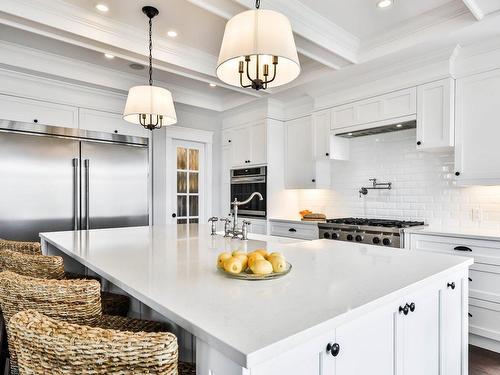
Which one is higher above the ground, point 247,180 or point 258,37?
point 258,37

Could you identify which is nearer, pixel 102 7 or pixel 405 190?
pixel 102 7

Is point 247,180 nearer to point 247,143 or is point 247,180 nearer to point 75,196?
point 247,143

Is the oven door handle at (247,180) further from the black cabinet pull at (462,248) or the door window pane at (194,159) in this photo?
the black cabinet pull at (462,248)

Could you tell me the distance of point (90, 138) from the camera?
388cm

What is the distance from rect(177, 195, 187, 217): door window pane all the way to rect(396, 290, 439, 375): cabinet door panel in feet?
12.9

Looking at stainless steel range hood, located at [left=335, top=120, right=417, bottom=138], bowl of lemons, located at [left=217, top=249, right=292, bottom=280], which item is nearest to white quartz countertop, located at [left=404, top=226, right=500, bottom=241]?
stainless steel range hood, located at [left=335, top=120, right=417, bottom=138]

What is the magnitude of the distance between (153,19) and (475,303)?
12.0 ft

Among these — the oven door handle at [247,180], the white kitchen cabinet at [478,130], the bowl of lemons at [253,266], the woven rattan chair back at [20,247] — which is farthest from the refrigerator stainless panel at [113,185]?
the white kitchen cabinet at [478,130]

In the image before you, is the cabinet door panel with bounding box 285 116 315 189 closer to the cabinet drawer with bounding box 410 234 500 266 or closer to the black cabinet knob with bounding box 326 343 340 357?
the cabinet drawer with bounding box 410 234 500 266

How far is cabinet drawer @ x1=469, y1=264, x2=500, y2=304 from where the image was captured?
2.68 meters

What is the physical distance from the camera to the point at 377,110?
142 inches

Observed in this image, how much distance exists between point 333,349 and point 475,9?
272 centimetres

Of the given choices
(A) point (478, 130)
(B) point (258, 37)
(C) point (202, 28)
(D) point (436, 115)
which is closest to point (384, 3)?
(D) point (436, 115)

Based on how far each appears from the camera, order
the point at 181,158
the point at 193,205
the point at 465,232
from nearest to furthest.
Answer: the point at 465,232 → the point at 181,158 → the point at 193,205
